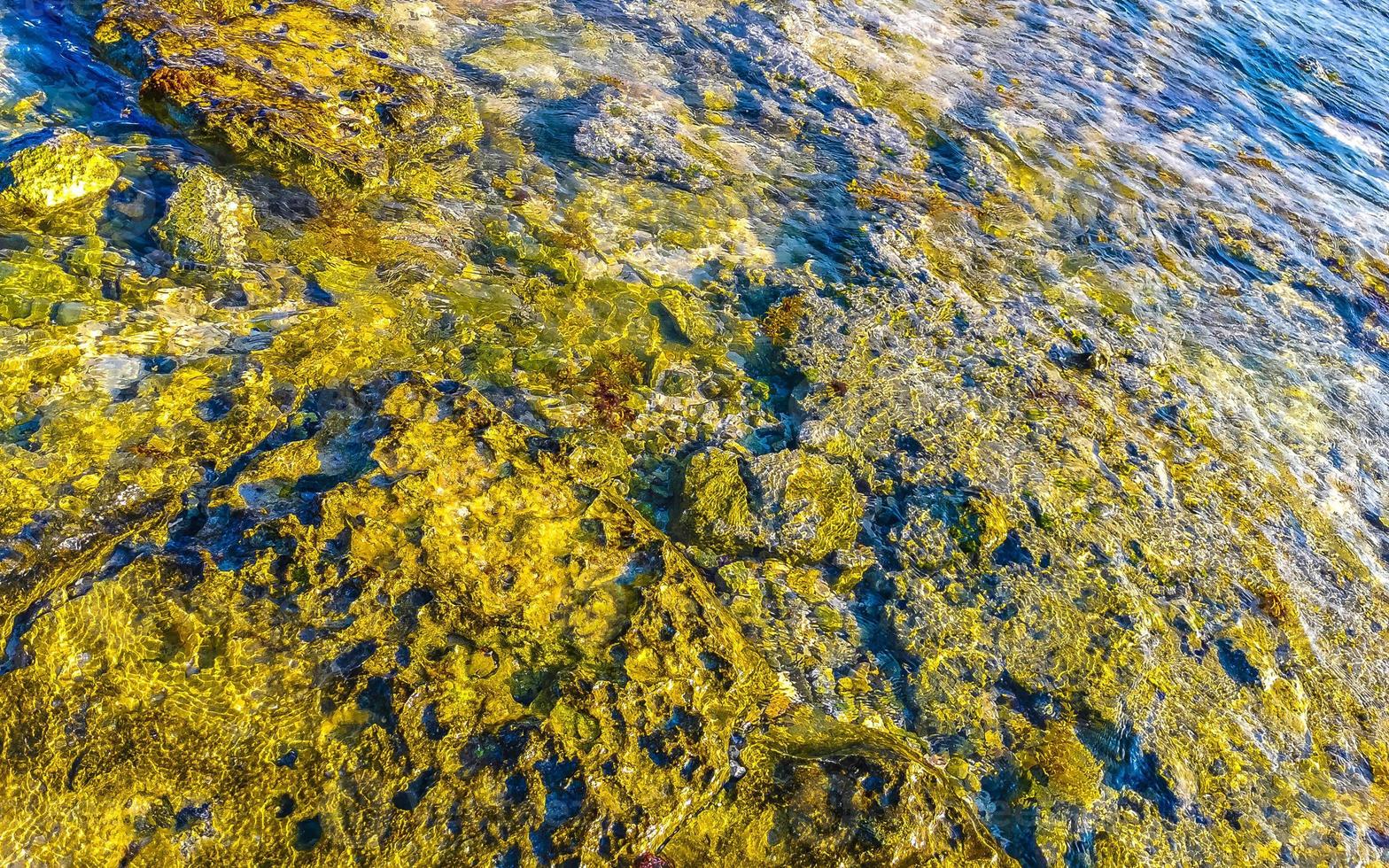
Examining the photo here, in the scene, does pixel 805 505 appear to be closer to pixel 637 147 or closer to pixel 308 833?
pixel 308 833

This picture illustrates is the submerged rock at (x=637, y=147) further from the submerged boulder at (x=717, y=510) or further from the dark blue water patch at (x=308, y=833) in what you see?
the dark blue water patch at (x=308, y=833)

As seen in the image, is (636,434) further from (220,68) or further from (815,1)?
(815,1)

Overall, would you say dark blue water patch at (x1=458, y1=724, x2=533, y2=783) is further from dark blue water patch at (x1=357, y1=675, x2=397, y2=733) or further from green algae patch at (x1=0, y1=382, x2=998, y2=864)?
dark blue water patch at (x1=357, y1=675, x2=397, y2=733)

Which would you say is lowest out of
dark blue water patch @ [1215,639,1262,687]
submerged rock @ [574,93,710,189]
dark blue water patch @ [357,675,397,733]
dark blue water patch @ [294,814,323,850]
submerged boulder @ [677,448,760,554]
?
dark blue water patch @ [1215,639,1262,687]

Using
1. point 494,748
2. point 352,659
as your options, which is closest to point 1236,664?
point 494,748

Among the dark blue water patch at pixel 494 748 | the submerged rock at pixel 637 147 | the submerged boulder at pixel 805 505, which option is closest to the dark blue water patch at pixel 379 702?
the dark blue water patch at pixel 494 748

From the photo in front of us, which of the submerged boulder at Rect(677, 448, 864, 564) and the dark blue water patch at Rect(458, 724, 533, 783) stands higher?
the dark blue water patch at Rect(458, 724, 533, 783)

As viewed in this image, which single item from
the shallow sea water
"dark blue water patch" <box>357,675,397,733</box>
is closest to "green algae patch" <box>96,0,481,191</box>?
the shallow sea water

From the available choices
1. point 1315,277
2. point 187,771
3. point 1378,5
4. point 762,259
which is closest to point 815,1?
point 762,259
